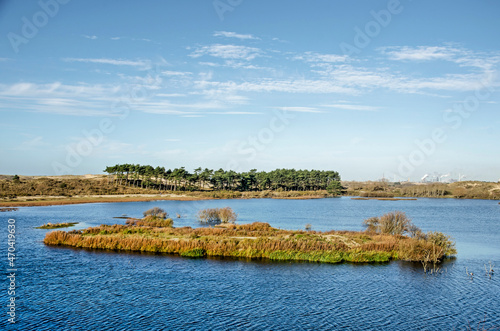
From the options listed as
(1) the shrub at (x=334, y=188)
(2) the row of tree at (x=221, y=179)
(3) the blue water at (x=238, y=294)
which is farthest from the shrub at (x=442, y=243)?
(1) the shrub at (x=334, y=188)

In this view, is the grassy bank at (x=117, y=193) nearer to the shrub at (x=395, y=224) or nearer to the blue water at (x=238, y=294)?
the blue water at (x=238, y=294)

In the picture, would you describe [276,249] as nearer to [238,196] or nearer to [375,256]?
[375,256]

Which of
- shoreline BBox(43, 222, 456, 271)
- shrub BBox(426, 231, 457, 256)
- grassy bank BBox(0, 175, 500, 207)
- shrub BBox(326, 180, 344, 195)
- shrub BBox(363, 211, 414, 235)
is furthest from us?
shrub BBox(326, 180, 344, 195)

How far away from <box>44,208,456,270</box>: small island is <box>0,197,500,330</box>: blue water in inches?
66.4

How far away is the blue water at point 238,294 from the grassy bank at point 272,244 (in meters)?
1.70

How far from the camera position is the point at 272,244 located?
3584 cm

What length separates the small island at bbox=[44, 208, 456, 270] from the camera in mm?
33844

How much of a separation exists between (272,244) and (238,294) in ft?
40.1

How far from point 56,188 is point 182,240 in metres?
103

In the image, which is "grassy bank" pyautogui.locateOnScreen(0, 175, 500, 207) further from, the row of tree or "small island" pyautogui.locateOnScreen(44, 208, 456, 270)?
"small island" pyautogui.locateOnScreen(44, 208, 456, 270)

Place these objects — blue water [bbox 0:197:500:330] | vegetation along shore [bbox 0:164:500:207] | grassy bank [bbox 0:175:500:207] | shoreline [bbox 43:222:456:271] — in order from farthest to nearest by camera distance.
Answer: vegetation along shore [bbox 0:164:500:207]
grassy bank [bbox 0:175:500:207]
shoreline [bbox 43:222:456:271]
blue water [bbox 0:197:500:330]

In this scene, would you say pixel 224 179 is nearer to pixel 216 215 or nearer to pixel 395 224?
pixel 216 215

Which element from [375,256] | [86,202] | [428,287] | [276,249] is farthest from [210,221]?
[86,202]

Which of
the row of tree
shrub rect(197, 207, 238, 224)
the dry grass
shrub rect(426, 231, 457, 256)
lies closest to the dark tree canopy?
the row of tree
